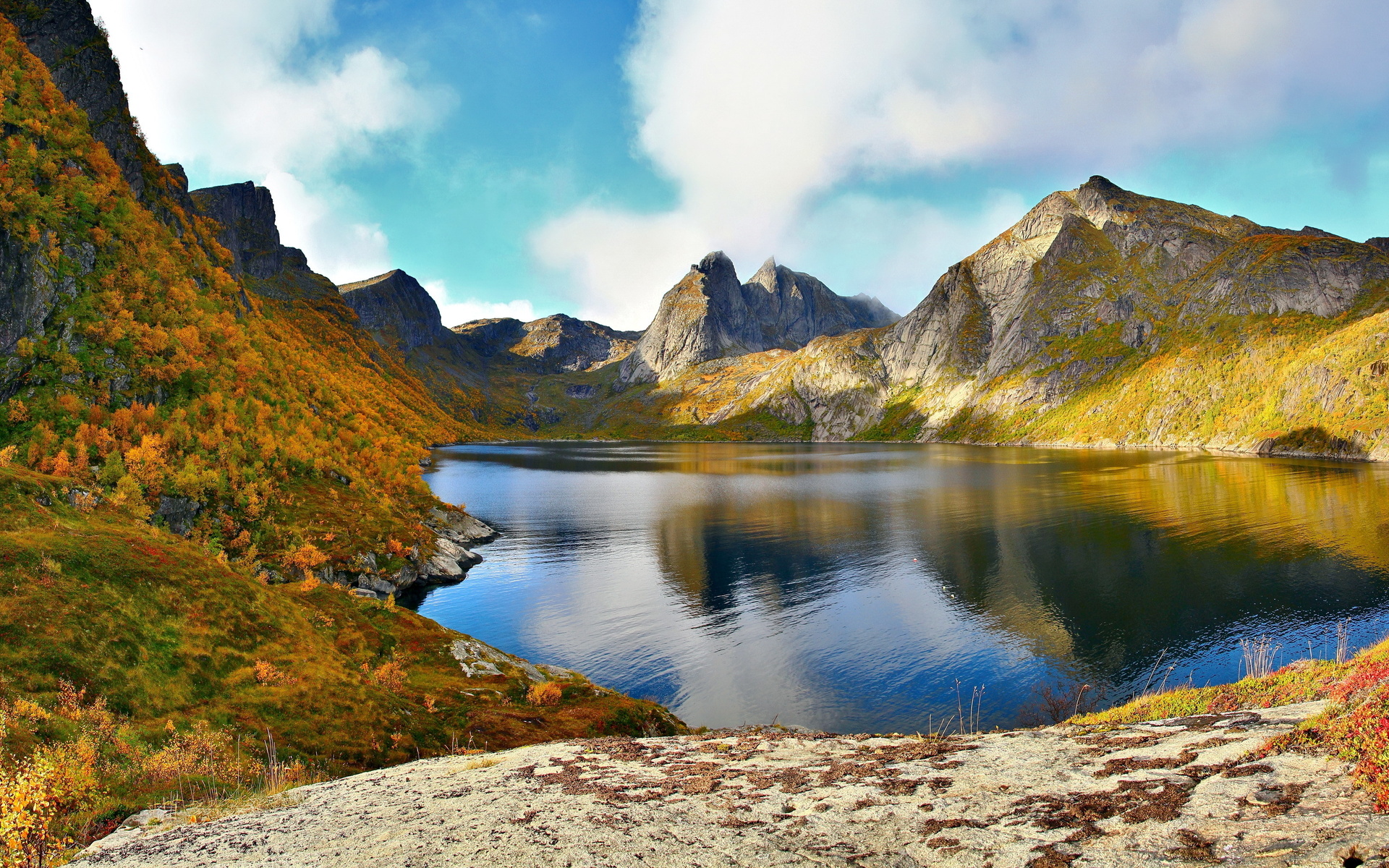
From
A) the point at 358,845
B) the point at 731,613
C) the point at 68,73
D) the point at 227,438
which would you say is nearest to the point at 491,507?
the point at 227,438

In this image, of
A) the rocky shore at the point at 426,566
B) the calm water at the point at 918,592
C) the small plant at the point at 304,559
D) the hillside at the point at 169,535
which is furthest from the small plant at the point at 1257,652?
the small plant at the point at 304,559

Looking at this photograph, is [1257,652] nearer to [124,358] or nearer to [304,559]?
[304,559]

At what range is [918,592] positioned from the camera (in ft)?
160

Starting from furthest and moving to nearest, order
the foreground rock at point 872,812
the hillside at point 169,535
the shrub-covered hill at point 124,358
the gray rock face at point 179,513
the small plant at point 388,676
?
the gray rock face at point 179,513 < the shrub-covered hill at point 124,358 < the small plant at point 388,676 < the hillside at point 169,535 < the foreground rock at point 872,812

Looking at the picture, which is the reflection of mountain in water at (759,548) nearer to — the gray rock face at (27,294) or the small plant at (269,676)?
the small plant at (269,676)

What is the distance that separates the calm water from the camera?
33.0 meters

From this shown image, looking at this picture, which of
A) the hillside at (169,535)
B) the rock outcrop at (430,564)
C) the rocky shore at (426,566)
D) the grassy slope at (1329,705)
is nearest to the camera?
the grassy slope at (1329,705)

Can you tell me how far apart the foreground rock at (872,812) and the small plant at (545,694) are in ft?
41.8

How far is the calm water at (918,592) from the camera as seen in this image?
33.0 m

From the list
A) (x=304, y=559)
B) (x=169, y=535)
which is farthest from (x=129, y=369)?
(x=169, y=535)

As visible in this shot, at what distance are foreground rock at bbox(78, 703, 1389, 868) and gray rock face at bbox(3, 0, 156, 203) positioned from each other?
8000 centimetres

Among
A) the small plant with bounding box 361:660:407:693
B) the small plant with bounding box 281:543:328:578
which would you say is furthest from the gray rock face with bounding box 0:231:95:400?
the small plant with bounding box 361:660:407:693

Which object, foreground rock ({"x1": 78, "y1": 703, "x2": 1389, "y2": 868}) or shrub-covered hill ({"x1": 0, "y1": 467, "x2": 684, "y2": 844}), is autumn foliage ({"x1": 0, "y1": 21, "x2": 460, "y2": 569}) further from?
foreground rock ({"x1": 78, "y1": 703, "x2": 1389, "y2": 868})

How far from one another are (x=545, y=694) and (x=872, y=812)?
20459 millimetres
